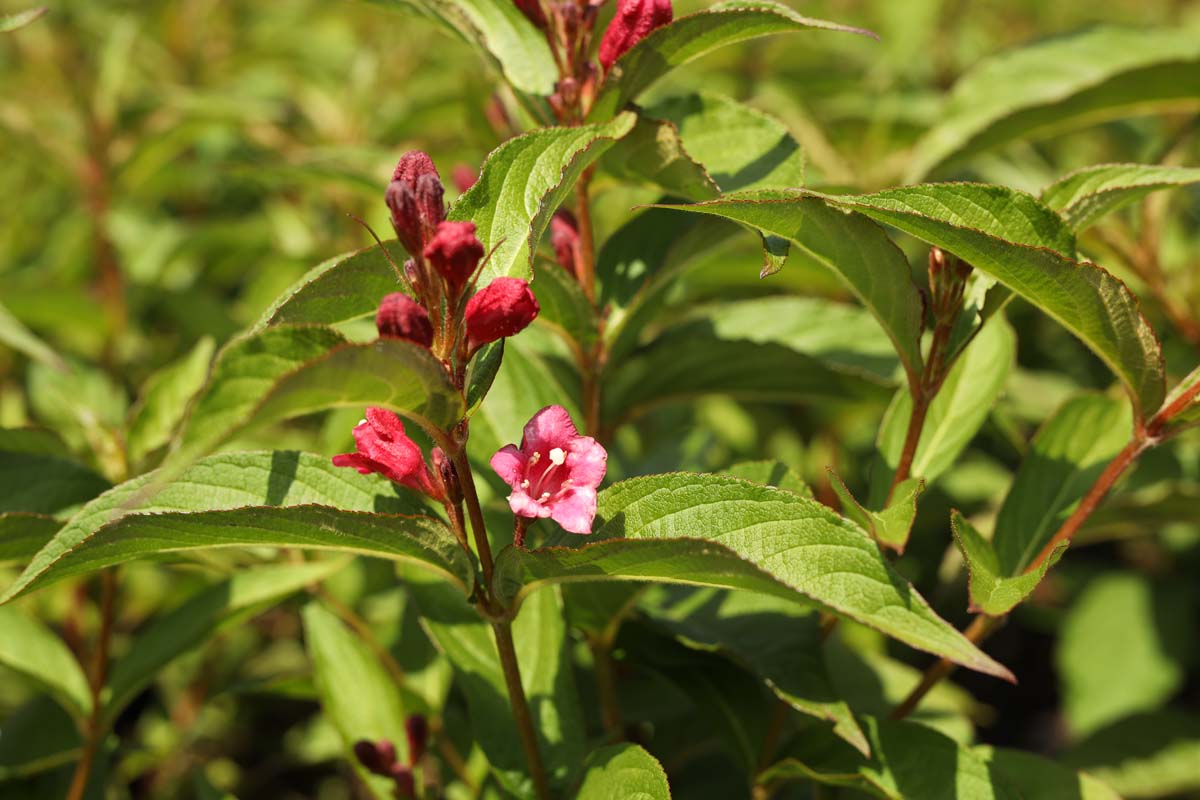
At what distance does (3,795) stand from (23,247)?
2046 millimetres

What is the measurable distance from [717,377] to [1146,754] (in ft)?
5.13

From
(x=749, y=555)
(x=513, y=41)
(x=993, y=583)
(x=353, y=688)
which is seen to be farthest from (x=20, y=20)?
(x=993, y=583)

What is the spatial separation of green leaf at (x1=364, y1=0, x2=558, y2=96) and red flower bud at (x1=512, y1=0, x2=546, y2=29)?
29 mm

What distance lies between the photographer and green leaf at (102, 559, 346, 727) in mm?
1451

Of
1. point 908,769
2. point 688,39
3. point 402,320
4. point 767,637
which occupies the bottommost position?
point 908,769

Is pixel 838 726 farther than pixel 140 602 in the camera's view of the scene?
No

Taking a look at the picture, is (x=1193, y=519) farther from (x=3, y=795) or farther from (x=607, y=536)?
(x=3, y=795)

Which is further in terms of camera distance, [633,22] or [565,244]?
[565,244]

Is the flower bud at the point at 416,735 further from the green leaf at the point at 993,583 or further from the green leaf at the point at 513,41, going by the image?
the green leaf at the point at 513,41

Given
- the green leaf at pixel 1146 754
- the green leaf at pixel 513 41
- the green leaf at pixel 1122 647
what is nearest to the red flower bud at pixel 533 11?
the green leaf at pixel 513 41

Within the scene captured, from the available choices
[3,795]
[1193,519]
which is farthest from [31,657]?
[1193,519]

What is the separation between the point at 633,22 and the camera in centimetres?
121

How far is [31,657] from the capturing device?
1547 mm

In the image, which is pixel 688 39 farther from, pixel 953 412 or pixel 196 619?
pixel 196 619
